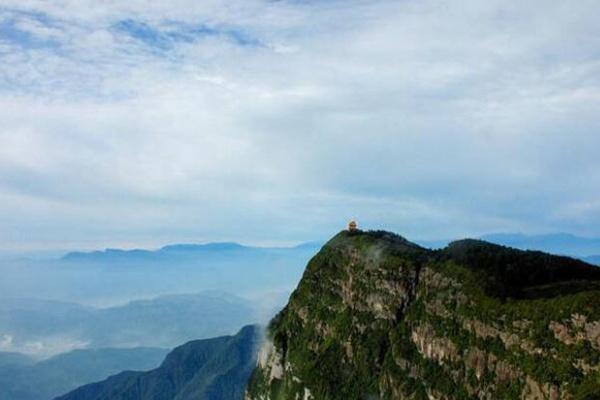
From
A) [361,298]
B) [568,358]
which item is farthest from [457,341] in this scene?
[361,298]

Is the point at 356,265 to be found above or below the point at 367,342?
above

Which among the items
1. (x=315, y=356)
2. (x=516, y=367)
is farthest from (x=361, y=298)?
(x=516, y=367)

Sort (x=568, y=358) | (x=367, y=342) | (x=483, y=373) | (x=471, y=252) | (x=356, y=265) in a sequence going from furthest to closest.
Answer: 1. (x=356, y=265)
2. (x=367, y=342)
3. (x=471, y=252)
4. (x=483, y=373)
5. (x=568, y=358)

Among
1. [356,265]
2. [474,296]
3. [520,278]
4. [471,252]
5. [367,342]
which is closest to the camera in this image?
[474,296]

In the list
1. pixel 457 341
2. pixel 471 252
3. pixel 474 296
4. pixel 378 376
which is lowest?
pixel 378 376

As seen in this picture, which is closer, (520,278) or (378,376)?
(520,278)

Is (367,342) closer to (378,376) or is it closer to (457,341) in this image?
(378,376)
